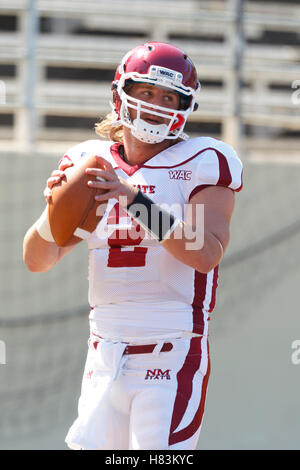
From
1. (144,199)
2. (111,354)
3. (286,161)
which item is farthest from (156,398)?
(286,161)

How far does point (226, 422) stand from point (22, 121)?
5.85 ft

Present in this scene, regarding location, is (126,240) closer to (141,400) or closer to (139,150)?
(139,150)

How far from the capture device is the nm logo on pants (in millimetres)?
1980

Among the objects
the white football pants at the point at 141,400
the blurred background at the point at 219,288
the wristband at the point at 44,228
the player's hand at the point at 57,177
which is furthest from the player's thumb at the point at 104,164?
the blurred background at the point at 219,288

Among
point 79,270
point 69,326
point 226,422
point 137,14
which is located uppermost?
point 137,14

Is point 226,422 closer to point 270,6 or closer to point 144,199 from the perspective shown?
point 144,199

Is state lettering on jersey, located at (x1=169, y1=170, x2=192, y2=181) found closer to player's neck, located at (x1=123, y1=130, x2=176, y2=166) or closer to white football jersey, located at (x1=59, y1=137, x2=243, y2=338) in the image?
white football jersey, located at (x1=59, y1=137, x2=243, y2=338)

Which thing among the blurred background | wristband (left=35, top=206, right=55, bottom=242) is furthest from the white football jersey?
the blurred background

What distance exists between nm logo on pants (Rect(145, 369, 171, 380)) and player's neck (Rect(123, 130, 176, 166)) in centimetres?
54

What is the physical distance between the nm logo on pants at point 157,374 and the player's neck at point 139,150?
1.76 ft

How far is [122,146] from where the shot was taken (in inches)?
86.4

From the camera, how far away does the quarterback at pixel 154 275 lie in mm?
1962

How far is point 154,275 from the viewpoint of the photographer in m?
2.01

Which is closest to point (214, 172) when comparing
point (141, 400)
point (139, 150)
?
point (139, 150)
